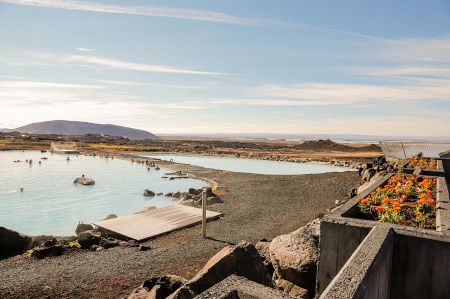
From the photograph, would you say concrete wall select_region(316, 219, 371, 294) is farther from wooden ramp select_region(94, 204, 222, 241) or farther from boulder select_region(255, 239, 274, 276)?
wooden ramp select_region(94, 204, 222, 241)

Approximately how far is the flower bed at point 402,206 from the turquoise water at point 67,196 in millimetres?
15831

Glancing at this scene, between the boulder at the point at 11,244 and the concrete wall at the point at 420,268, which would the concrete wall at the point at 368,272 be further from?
the boulder at the point at 11,244

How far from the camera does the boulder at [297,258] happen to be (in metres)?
7.39


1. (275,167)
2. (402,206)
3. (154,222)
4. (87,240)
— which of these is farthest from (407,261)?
(275,167)

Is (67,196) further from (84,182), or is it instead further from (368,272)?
(368,272)

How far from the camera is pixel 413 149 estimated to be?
885 inches

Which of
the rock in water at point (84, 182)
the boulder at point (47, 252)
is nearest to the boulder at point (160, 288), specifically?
the boulder at point (47, 252)

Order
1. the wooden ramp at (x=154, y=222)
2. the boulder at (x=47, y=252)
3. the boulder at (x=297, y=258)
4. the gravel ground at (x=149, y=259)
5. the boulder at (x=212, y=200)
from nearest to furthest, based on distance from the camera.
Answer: the boulder at (x=297, y=258), the gravel ground at (x=149, y=259), the boulder at (x=47, y=252), the wooden ramp at (x=154, y=222), the boulder at (x=212, y=200)

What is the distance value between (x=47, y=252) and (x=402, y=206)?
11.6 m

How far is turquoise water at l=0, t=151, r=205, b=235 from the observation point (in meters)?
20.9

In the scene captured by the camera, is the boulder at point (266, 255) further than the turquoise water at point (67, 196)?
No

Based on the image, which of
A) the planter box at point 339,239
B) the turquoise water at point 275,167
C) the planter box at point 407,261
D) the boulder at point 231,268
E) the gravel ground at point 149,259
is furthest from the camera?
the turquoise water at point 275,167

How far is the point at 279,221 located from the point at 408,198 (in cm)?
776

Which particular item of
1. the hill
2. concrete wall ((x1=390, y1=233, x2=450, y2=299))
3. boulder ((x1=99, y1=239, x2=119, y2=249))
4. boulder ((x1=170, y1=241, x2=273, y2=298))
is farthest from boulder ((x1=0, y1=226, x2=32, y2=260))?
the hill
